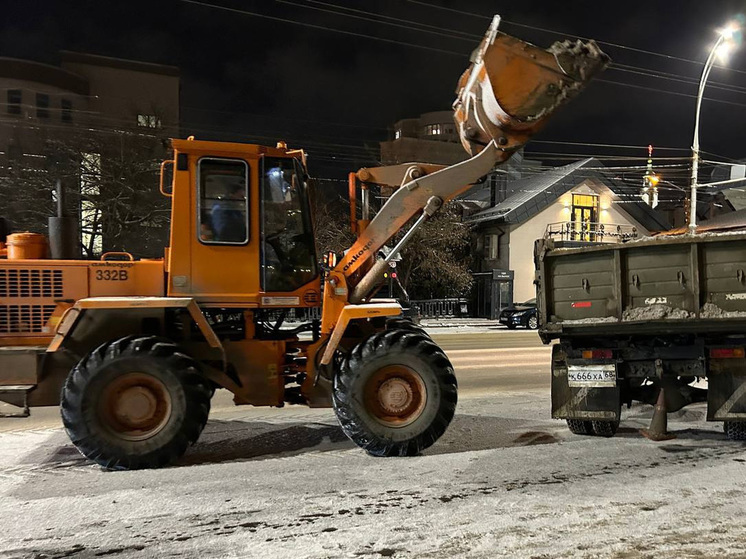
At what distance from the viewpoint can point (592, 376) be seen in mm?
5902

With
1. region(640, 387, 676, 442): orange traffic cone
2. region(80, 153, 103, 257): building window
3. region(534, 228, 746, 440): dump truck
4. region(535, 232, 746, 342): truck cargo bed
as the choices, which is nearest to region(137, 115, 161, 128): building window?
region(80, 153, 103, 257): building window

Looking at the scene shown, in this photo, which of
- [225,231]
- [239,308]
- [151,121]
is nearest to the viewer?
[225,231]

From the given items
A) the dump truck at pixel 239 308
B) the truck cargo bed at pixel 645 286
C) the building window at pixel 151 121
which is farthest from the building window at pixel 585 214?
the dump truck at pixel 239 308

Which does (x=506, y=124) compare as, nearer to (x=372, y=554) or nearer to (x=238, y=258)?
(x=238, y=258)

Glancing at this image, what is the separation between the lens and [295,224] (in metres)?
5.96

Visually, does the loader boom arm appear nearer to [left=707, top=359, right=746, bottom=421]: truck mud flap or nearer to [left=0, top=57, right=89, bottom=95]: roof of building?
[left=707, top=359, right=746, bottom=421]: truck mud flap

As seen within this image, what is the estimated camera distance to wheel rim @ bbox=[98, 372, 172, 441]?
16.9 ft

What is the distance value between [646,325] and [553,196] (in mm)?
30166

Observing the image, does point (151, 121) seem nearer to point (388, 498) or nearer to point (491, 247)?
point (491, 247)

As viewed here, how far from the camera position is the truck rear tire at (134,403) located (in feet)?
16.5

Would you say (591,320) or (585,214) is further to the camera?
(585,214)

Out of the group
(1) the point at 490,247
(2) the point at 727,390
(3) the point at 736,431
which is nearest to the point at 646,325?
(2) the point at 727,390

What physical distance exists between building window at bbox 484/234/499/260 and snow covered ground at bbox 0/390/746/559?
94.9ft

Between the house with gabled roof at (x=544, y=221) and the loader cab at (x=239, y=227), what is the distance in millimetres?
28163
